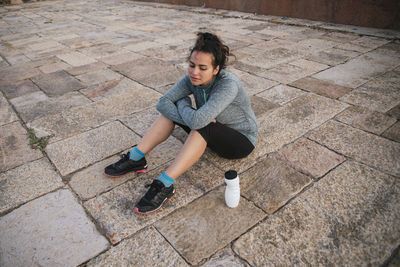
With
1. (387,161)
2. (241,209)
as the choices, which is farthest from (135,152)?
(387,161)

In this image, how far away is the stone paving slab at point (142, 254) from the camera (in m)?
1.61

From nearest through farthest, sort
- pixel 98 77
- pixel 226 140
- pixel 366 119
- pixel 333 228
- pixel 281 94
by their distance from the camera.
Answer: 1. pixel 333 228
2. pixel 226 140
3. pixel 366 119
4. pixel 281 94
5. pixel 98 77

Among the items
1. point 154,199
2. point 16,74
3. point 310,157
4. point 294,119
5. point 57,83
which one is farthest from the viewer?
point 16,74

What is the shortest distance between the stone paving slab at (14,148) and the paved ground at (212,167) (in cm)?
2

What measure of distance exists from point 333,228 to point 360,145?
1060 millimetres

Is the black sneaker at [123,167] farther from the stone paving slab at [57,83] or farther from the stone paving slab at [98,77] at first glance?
the stone paving slab at [98,77]

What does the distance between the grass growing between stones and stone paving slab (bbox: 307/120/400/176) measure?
8.21 feet

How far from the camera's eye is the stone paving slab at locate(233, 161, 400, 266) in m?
1.58

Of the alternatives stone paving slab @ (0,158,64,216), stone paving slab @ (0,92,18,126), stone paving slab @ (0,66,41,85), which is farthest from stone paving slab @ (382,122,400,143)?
stone paving slab @ (0,66,41,85)

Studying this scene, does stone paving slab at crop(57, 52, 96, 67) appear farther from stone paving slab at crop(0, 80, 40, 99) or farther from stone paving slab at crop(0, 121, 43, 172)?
stone paving slab at crop(0, 121, 43, 172)

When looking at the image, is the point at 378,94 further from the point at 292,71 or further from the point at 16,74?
the point at 16,74

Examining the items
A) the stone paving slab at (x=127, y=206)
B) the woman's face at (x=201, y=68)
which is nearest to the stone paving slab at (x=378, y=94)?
the woman's face at (x=201, y=68)

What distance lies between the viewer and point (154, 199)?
6.28 ft

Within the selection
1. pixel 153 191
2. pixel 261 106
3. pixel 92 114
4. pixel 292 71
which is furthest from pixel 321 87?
pixel 92 114
